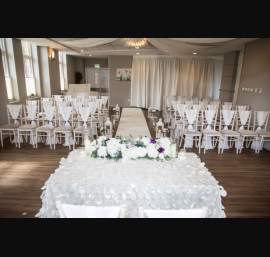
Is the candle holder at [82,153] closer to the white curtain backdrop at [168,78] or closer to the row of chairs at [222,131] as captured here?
the row of chairs at [222,131]

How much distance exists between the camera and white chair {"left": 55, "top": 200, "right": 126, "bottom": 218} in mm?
1449

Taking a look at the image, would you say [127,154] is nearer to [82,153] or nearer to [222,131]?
[82,153]

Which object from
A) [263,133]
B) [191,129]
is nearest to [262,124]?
[263,133]

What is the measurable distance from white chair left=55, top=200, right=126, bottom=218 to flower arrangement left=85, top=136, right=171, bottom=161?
972 mm

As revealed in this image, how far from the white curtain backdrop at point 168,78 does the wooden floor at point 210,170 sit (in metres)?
6.52

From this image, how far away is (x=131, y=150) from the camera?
243 cm

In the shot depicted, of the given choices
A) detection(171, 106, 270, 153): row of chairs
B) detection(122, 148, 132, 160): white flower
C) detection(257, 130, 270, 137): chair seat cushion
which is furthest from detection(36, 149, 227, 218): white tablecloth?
detection(257, 130, 270, 137): chair seat cushion

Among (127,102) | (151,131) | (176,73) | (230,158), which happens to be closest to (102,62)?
(127,102)

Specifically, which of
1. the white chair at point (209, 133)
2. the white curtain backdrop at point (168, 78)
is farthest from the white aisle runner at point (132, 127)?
the white curtain backdrop at point (168, 78)

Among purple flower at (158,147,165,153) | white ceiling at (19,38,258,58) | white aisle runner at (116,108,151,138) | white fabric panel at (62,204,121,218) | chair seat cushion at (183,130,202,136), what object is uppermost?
white ceiling at (19,38,258,58)

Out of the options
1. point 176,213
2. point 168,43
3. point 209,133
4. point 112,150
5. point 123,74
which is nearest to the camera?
point 176,213

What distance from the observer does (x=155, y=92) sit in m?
11.4

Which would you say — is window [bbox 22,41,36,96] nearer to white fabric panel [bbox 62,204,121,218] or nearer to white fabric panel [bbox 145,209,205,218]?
white fabric panel [bbox 62,204,121,218]

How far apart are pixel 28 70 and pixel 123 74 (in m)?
4.90
